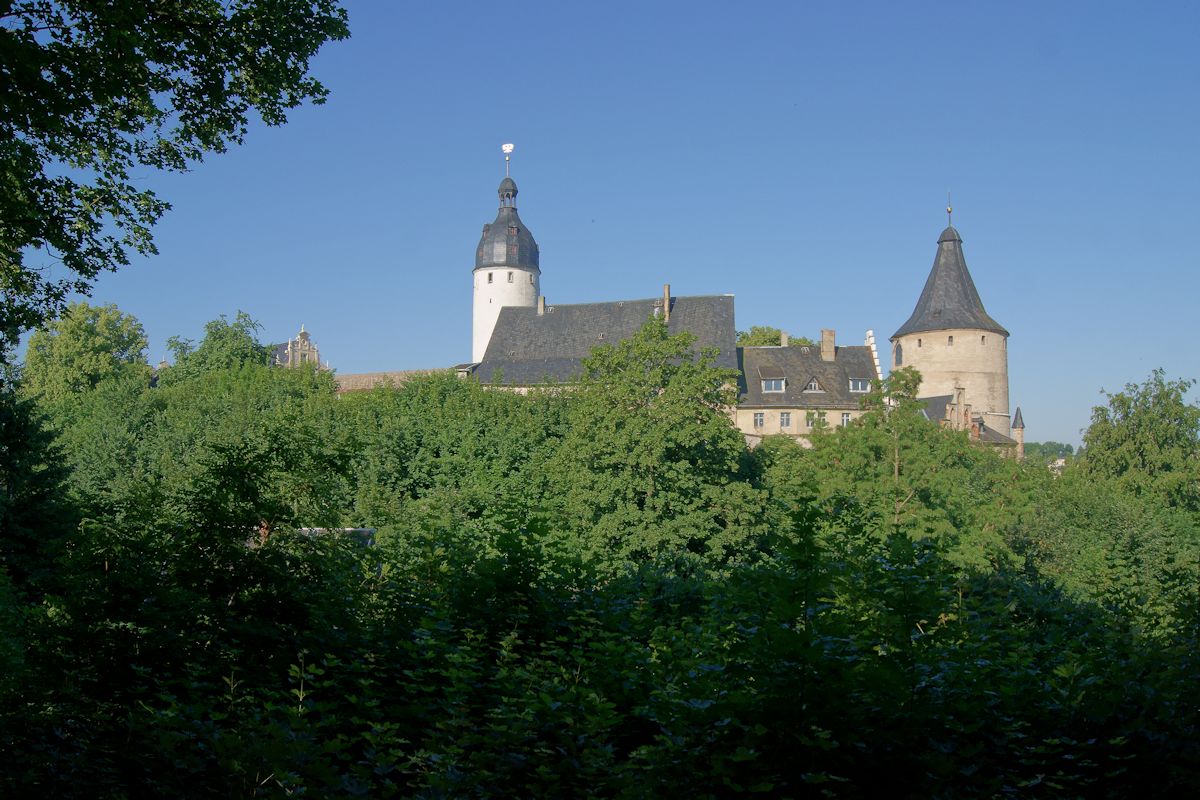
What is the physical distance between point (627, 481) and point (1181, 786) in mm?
21497

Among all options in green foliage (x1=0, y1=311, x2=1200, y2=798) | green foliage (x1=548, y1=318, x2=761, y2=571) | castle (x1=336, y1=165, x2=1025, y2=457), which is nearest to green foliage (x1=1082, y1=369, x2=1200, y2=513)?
castle (x1=336, y1=165, x2=1025, y2=457)

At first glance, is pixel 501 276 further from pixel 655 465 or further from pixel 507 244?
pixel 655 465

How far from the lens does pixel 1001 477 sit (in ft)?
128

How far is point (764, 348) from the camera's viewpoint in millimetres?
71188

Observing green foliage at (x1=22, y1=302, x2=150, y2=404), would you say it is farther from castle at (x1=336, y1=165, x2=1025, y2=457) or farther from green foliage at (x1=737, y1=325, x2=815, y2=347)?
green foliage at (x1=737, y1=325, x2=815, y2=347)

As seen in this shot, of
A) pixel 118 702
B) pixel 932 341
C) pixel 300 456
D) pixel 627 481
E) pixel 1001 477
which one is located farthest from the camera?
pixel 932 341

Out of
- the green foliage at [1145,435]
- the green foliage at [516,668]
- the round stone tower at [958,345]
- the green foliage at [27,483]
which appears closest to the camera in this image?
the green foliage at [516,668]

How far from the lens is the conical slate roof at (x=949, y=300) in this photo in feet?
251

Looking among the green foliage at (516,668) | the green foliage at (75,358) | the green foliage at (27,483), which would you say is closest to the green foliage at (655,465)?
the green foliage at (516,668)

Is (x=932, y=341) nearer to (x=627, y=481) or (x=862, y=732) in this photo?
(x=627, y=481)

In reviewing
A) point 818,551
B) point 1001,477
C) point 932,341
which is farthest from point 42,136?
point 932,341

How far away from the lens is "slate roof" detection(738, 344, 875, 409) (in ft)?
220

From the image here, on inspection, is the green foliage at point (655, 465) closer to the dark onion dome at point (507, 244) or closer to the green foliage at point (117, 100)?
the green foliage at point (117, 100)

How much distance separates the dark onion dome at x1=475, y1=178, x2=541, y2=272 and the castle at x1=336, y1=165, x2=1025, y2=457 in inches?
3.4
